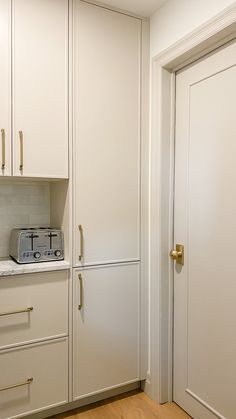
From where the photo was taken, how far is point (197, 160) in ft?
5.81

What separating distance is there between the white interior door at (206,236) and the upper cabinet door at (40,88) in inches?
28.2

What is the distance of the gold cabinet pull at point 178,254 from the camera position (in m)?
1.90

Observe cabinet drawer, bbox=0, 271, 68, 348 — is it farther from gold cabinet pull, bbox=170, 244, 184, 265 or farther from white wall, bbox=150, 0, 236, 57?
white wall, bbox=150, 0, 236, 57

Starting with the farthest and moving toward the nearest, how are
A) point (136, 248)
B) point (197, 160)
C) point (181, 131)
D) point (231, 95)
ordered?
1. point (136, 248)
2. point (181, 131)
3. point (197, 160)
4. point (231, 95)

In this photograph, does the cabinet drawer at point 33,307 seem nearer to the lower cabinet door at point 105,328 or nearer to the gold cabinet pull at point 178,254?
the lower cabinet door at point 105,328

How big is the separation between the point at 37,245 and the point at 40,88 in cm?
88

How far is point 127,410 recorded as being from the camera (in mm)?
1911

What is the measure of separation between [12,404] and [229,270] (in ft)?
4.48

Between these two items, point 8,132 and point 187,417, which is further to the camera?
point 187,417

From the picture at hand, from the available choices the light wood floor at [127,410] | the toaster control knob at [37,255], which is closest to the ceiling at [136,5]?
the toaster control knob at [37,255]

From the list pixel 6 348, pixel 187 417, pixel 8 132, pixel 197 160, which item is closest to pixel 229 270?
pixel 197 160

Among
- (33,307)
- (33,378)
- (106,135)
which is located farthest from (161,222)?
(33,378)

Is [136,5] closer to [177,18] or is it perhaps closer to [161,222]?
[177,18]

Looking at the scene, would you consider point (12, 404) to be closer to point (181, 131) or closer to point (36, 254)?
point (36, 254)
